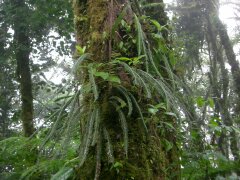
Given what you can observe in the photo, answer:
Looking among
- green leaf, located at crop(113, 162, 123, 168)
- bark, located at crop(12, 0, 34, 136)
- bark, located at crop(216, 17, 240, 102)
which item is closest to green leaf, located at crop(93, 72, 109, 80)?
green leaf, located at crop(113, 162, 123, 168)

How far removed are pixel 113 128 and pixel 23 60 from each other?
7098mm

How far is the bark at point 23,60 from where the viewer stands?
24.3 ft

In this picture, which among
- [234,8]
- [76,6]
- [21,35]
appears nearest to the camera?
[76,6]

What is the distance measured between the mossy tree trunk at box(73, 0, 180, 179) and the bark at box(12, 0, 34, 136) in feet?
18.0

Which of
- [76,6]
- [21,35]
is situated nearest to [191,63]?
[21,35]

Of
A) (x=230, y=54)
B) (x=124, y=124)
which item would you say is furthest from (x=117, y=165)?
(x=230, y=54)

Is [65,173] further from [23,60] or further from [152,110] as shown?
[23,60]

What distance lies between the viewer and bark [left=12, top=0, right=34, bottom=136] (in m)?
7.41

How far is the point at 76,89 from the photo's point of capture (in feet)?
5.66

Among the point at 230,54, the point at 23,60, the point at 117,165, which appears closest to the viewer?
the point at 117,165

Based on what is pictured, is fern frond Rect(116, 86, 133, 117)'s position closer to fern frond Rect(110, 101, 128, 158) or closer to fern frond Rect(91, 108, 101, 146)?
fern frond Rect(110, 101, 128, 158)

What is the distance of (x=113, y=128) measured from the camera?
5.25ft

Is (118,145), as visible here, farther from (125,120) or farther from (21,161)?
(21,161)

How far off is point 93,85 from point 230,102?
13751 mm
